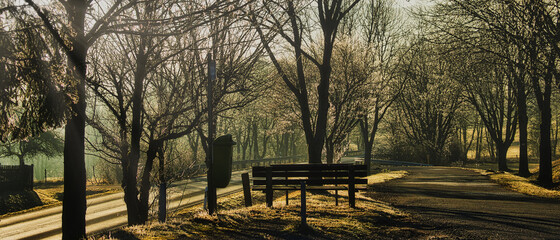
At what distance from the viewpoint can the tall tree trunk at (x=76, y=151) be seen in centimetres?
738

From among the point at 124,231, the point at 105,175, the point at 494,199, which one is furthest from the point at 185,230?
the point at 105,175

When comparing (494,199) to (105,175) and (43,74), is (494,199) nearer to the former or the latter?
(43,74)

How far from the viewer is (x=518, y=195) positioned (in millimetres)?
15250

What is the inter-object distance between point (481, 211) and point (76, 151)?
29.7 feet

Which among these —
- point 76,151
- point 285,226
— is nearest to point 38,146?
point 76,151

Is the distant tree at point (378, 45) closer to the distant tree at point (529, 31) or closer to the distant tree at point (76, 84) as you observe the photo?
the distant tree at point (529, 31)

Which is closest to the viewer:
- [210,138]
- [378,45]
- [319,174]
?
[210,138]

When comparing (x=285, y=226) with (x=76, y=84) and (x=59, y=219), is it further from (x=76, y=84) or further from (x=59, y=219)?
(x=59, y=219)

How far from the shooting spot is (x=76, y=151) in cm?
778

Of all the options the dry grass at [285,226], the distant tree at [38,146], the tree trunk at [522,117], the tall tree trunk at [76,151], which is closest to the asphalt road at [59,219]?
the dry grass at [285,226]

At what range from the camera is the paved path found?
27.1 feet

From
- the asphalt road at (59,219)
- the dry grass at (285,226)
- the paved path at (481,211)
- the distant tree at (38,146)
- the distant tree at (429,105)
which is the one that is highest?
the distant tree at (429,105)

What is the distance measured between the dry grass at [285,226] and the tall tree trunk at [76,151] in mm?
768

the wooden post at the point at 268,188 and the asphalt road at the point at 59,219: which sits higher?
the wooden post at the point at 268,188
